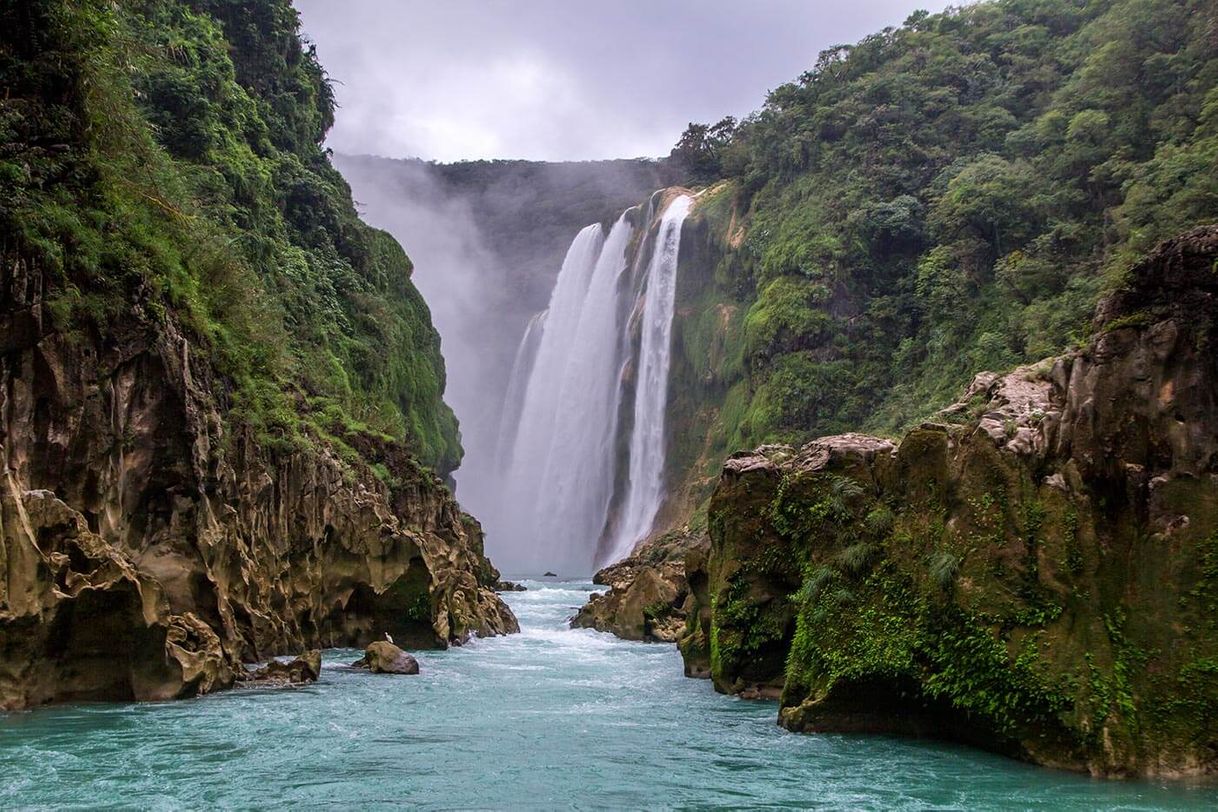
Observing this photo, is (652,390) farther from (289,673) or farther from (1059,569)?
(1059,569)

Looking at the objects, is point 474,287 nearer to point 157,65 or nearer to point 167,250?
A: point 157,65

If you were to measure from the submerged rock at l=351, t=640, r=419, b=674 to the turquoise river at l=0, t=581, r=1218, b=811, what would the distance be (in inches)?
101

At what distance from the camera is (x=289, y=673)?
53.0 ft

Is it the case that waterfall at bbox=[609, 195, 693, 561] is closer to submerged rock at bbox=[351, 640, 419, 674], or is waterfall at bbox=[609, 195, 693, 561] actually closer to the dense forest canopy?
the dense forest canopy

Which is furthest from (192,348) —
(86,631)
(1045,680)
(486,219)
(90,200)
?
(486,219)

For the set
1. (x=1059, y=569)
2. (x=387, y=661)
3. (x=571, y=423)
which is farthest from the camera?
(x=571, y=423)

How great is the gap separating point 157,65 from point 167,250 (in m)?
12.6

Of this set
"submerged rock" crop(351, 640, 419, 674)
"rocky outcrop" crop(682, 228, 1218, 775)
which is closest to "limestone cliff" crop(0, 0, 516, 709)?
"submerged rock" crop(351, 640, 419, 674)

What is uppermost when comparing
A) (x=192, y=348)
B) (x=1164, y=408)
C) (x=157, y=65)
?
(x=157, y=65)

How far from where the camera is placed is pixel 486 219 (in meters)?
105

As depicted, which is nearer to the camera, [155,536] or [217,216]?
[155,536]

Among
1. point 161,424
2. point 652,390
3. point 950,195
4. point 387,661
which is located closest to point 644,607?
point 387,661

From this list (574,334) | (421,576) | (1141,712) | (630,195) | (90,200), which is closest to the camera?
(1141,712)

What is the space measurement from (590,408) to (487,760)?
57198 millimetres
